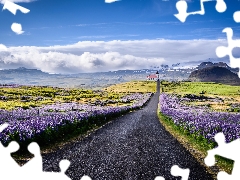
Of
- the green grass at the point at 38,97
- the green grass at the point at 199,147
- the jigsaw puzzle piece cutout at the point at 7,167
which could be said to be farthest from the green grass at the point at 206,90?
the jigsaw puzzle piece cutout at the point at 7,167

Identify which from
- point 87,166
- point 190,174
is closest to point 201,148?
point 190,174

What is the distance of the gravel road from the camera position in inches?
484

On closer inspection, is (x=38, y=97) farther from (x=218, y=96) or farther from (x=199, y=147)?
(x=199, y=147)

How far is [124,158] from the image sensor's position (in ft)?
49.2

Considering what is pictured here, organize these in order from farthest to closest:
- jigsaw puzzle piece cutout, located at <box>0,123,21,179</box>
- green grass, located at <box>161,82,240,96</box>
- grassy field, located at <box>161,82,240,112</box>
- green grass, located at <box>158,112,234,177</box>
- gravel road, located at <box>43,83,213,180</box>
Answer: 1. green grass, located at <box>161,82,240,96</box>
2. grassy field, located at <box>161,82,240,112</box>
3. green grass, located at <box>158,112,234,177</box>
4. gravel road, located at <box>43,83,213,180</box>
5. jigsaw puzzle piece cutout, located at <box>0,123,21,179</box>

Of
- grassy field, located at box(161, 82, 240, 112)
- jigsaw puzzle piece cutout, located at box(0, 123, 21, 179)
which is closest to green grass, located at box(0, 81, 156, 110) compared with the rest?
grassy field, located at box(161, 82, 240, 112)

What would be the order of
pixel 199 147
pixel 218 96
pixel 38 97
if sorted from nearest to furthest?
pixel 199 147 < pixel 38 97 < pixel 218 96

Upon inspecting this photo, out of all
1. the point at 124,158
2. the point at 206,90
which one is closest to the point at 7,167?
the point at 124,158

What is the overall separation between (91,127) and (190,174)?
16522mm

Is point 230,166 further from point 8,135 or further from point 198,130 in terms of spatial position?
point 8,135

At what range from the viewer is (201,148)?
58.8 ft

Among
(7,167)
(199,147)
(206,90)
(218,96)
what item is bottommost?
(206,90)

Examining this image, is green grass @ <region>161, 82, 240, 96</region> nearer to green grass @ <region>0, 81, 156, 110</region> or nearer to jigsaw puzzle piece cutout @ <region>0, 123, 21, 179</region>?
green grass @ <region>0, 81, 156, 110</region>

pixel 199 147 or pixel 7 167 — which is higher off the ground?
pixel 7 167
